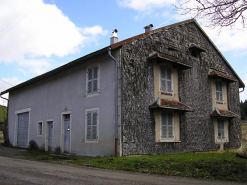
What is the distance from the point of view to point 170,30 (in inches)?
594

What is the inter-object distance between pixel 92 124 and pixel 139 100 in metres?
2.51

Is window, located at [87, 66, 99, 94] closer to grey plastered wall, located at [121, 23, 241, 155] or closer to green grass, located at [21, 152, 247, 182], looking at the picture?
grey plastered wall, located at [121, 23, 241, 155]

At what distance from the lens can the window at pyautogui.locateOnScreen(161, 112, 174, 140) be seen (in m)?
13.5

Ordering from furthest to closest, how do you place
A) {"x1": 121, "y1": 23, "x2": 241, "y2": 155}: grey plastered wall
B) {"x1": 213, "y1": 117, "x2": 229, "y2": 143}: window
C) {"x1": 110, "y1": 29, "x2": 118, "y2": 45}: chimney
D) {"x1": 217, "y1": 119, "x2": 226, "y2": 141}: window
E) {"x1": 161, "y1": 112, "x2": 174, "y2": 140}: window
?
{"x1": 217, "y1": 119, "x2": 226, "y2": 141}: window → {"x1": 213, "y1": 117, "x2": 229, "y2": 143}: window → {"x1": 110, "y1": 29, "x2": 118, "y2": 45}: chimney → {"x1": 161, "y1": 112, "x2": 174, "y2": 140}: window → {"x1": 121, "y1": 23, "x2": 241, "y2": 155}: grey plastered wall

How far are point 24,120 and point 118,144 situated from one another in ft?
32.4

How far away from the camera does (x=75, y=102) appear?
1438 centimetres

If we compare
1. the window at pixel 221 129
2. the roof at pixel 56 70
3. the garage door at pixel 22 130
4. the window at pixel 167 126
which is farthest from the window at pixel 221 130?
the garage door at pixel 22 130

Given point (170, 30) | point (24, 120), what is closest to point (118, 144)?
point (170, 30)

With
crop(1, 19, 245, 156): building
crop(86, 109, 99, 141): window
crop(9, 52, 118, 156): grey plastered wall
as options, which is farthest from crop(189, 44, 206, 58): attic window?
crop(86, 109, 99, 141): window

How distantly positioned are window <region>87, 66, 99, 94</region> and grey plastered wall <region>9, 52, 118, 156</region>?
0.30 metres

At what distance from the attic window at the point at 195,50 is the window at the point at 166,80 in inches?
106

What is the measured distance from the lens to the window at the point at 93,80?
1322 cm

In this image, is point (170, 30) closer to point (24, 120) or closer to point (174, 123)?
point (174, 123)

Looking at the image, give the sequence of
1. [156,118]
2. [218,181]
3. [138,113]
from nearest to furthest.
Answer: [218,181] → [138,113] → [156,118]
